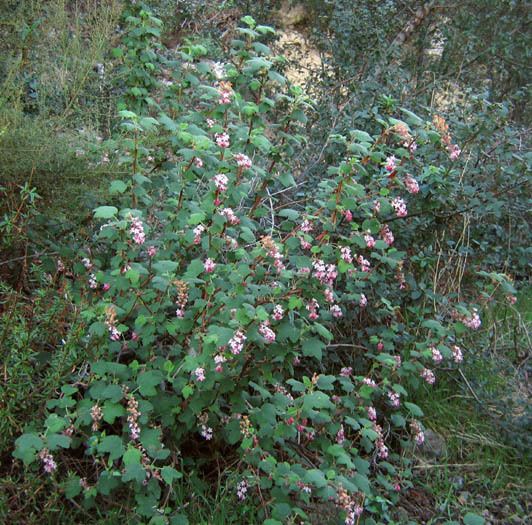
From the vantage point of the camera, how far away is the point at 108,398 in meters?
2.94

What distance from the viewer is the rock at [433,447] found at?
4148 mm

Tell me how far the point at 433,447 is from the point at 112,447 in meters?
2.01

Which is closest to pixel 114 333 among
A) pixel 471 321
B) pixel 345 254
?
pixel 345 254

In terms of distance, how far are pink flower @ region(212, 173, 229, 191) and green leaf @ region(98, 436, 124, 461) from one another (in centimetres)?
103

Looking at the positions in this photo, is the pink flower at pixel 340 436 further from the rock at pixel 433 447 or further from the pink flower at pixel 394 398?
the rock at pixel 433 447

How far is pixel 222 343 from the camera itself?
282 centimetres

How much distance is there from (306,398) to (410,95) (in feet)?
12.1

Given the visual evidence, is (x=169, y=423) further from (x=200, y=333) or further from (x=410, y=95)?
(x=410, y=95)

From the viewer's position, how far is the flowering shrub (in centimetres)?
293

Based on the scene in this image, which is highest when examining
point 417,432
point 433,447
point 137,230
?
point 137,230

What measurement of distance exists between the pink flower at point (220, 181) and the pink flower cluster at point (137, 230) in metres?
0.34

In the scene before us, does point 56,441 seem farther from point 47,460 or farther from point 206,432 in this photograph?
point 206,432

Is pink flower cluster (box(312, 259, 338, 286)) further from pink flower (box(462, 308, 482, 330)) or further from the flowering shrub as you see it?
pink flower (box(462, 308, 482, 330))

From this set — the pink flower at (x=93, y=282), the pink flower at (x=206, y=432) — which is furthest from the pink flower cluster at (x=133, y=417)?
the pink flower at (x=93, y=282)
